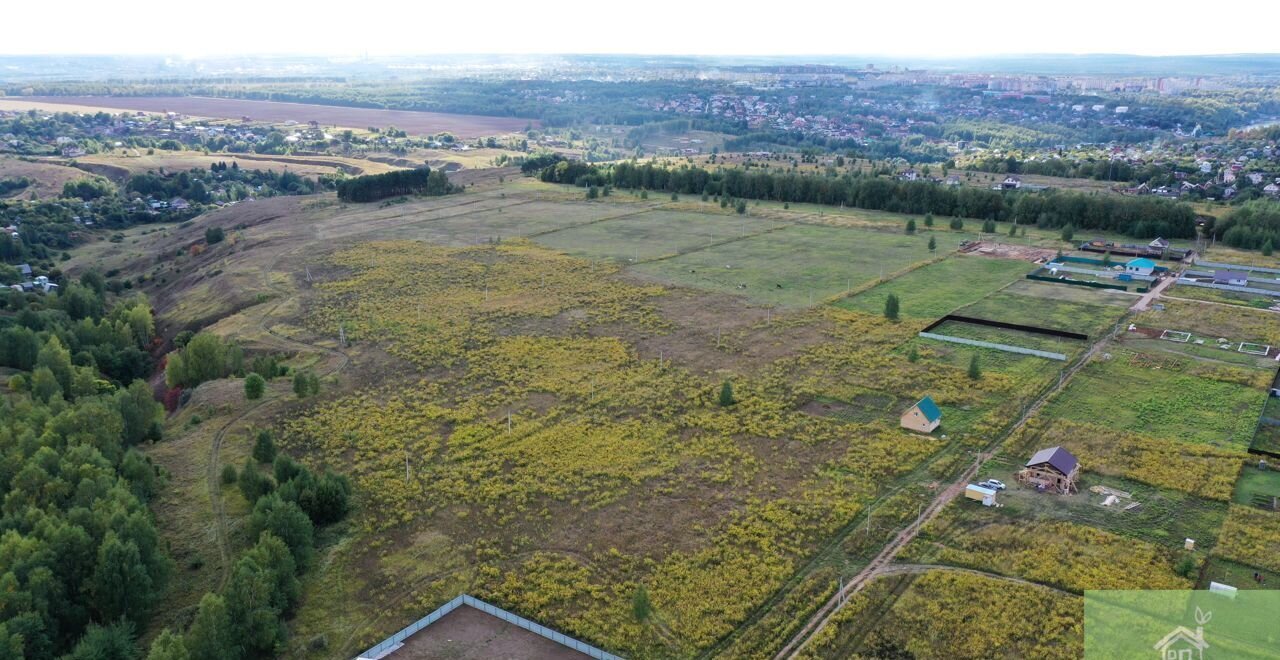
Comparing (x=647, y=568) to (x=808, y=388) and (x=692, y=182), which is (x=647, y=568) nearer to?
(x=808, y=388)

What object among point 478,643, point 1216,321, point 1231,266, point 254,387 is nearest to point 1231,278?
point 1231,266

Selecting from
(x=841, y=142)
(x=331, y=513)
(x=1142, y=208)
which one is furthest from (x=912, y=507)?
(x=841, y=142)

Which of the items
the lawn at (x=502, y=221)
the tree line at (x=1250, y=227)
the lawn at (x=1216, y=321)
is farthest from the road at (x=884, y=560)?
the lawn at (x=502, y=221)

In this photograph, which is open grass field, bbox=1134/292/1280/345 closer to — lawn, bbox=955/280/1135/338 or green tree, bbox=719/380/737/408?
lawn, bbox=955/280/1135/338

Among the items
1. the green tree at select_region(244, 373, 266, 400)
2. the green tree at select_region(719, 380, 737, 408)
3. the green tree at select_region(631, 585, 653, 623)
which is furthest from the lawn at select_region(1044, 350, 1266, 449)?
the green tree at select_region(244, 373, 266, 400)

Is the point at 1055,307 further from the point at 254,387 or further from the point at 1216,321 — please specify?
the point at 254,387
